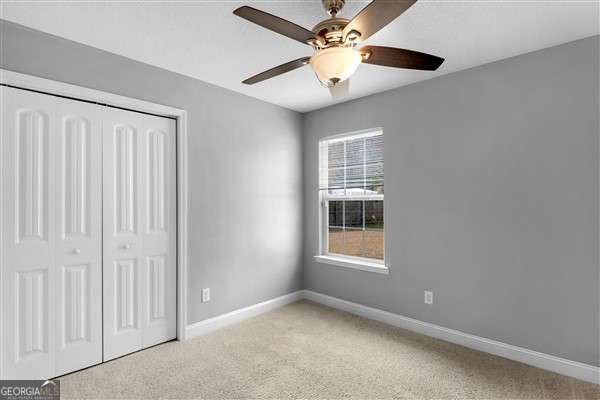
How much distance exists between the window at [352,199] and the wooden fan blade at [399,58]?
1680mm

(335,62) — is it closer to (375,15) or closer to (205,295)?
(375,15)

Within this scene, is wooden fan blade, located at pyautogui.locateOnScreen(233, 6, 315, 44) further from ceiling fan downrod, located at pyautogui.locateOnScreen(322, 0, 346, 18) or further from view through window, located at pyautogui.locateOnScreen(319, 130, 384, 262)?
view through window, located at pyautogui.locateOnScreen(319, 130, 384, 262)

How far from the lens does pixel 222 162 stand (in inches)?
130

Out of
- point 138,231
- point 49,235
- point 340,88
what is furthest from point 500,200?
point 49,235

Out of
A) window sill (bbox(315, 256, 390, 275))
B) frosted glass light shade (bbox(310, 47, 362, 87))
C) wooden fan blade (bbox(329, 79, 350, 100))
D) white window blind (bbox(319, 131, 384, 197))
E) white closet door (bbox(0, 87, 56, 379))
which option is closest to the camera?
frosted glass light shade (bbox(310, 47, 362, 87))

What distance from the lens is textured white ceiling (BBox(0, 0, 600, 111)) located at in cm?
192

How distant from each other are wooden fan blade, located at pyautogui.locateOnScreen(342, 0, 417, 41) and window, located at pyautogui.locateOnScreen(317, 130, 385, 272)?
2054 millimetres

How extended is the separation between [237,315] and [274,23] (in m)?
2.86

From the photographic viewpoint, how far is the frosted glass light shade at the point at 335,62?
5.26ft

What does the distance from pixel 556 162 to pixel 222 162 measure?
112 inches

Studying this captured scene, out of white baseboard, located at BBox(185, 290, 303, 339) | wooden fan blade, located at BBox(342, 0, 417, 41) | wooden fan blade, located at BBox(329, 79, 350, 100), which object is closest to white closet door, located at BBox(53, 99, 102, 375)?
white baseboard, located at BBox(185, 290, 303, 339)

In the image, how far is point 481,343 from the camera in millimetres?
2740

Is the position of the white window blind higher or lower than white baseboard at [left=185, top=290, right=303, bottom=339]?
higher

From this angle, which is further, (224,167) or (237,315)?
(237,315)
